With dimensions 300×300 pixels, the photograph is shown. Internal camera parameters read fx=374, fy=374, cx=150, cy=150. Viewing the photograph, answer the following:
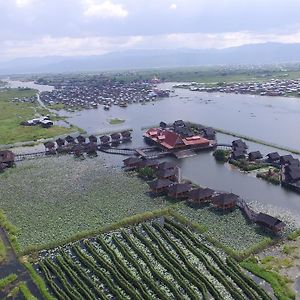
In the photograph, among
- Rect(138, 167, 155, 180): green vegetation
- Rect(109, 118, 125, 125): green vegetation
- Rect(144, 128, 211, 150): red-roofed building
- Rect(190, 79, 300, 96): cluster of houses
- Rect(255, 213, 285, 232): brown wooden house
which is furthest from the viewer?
Rect(190, 79, 300, 96): cluster of houses

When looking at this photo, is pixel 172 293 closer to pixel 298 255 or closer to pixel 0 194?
pixel 298 255

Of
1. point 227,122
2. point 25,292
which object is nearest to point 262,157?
point 227,122

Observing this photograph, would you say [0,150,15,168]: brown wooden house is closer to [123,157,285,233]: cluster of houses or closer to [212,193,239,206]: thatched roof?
[123,157,285,233]: cluster of houses

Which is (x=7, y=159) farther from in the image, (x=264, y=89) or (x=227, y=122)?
(x=264, y=89)

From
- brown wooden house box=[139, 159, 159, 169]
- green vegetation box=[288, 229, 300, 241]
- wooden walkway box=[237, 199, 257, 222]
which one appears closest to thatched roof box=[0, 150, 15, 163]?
brown wooden house box=[139, 159, 159, 169]

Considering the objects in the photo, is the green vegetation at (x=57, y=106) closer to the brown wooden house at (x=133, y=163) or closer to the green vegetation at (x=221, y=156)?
the brown wooden house at (x=133, y=163)

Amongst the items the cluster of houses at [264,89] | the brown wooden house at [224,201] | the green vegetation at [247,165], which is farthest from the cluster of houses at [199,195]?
the cluster of houses at [264,89]

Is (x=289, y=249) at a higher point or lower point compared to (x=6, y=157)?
lower
